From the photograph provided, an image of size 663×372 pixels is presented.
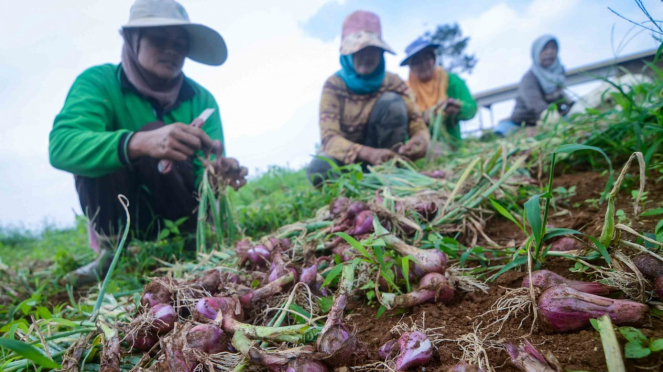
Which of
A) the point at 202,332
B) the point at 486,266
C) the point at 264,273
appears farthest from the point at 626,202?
the point at 202,332

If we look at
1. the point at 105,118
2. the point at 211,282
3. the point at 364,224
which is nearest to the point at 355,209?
the point at 364,224

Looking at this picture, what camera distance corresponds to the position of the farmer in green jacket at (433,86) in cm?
380

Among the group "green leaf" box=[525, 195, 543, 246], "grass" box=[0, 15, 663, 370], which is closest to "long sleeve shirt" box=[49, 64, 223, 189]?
"grass" box=[0, 15, 663, 370]

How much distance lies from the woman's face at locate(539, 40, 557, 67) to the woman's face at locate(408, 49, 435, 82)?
186 cm

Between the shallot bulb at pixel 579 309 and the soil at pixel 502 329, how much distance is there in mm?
18

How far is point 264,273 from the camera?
41.2 inches

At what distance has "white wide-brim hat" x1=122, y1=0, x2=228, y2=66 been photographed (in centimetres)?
155

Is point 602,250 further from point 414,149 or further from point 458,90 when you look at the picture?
point 458,90

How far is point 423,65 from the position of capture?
4023 mm

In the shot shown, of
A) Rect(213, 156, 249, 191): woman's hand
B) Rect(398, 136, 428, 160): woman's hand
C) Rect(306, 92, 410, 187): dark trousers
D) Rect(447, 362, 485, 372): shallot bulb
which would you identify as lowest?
Rect(447, 362, 485, 372): shallot bulb

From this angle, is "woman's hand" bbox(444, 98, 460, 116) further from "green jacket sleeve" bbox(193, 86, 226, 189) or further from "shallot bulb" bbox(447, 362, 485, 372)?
"shallot bulb" bbox(447, 362, 485, 372)

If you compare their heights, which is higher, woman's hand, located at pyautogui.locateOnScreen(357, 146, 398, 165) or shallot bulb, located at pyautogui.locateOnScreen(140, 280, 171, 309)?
woman's hand, located at pyautogui.locateOnScreen(357, 146, 398, 165)

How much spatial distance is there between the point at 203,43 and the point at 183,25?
0.13 meters

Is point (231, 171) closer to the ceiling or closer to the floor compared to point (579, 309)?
closer to the ceiling
